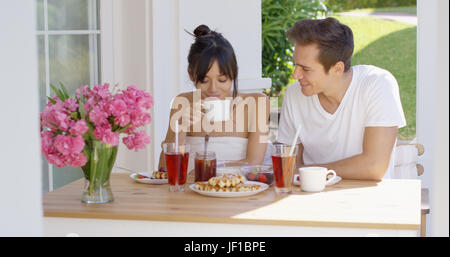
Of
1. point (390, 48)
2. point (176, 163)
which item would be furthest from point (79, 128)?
point (390, 48)

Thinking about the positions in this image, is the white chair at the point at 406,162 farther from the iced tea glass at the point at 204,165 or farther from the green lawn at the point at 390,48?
the green lawn at the point at 390,48

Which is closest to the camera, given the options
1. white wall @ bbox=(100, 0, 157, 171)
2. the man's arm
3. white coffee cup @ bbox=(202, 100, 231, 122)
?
the man's arm

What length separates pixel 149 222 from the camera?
172cm

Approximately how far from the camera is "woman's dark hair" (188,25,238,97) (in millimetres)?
2529

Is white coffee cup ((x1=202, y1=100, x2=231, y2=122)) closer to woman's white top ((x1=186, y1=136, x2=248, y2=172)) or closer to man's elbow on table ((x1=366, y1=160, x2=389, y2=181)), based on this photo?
woman's white top ((x1=186, y1=136, x2=248, y2=172))

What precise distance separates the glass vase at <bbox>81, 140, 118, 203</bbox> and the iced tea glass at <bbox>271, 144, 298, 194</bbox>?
1.58 feet

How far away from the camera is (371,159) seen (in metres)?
2.25

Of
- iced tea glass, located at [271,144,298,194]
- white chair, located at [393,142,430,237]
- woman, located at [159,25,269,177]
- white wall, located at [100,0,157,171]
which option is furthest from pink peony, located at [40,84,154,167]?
white wall, located at [100,0,157,171]

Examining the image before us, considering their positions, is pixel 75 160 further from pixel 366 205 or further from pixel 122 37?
pixel 122 37

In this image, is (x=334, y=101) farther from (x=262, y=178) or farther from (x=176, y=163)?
(x=176, y=163)

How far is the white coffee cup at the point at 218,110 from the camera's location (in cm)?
269

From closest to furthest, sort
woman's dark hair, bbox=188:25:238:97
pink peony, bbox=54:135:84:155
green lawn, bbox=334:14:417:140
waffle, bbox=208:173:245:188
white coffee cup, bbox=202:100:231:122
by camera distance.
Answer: pink peony, bbox=54:135:84:155 < waffle, bbox=208:173:245:188 < woman's dark hair, bbox=188:25:238:97 < white coffee cup, bbox=202:100:231:122 < green lawn, bbox=334:14:417:140

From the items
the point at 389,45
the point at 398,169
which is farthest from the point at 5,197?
the point at 389,45

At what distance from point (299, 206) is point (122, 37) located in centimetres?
202
